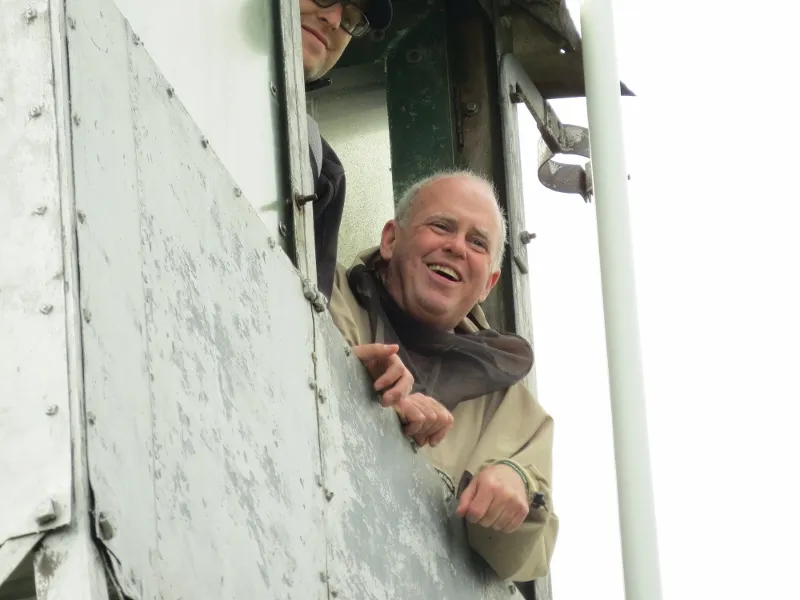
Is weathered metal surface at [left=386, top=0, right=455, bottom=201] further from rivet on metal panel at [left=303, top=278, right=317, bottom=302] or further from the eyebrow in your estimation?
rivet on metal panel at [left=303, top=278, right=317, bottom=302]

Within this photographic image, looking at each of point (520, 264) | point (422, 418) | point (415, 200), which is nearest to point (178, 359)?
point (422, 418)

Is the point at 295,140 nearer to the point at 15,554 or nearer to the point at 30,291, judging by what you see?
the point at 30,291

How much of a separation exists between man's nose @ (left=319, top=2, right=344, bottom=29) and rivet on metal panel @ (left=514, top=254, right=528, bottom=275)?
6.10ft

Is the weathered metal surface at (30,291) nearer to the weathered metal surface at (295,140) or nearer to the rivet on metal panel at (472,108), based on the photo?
the weathered metal surface at (295,140)

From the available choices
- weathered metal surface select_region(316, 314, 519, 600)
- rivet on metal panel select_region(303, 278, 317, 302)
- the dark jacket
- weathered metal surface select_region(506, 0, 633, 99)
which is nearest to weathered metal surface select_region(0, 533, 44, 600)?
weathered metal surface select_region(316, 314, 519, 600)

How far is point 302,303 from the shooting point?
13.5 ft

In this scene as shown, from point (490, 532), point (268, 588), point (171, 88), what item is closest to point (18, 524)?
point (268, 588)

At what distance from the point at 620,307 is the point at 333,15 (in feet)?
4.92

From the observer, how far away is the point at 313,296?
13.7 ft

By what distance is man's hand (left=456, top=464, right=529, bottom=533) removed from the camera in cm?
512

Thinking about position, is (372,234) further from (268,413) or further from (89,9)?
(89,9)

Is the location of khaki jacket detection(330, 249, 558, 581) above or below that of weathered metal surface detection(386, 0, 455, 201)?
below

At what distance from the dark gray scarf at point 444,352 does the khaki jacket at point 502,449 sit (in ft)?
0.19

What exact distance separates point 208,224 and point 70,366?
2.84ft
